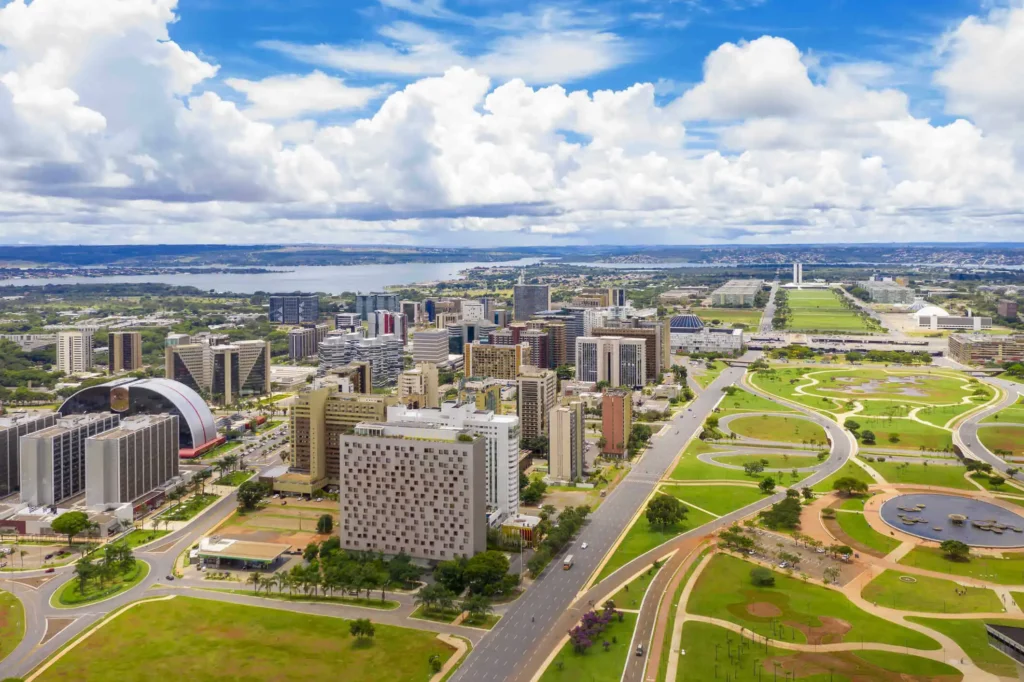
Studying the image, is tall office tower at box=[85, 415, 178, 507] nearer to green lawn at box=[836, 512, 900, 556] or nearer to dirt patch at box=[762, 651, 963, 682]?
dirt patch at box=[762, 651, 963, 682]

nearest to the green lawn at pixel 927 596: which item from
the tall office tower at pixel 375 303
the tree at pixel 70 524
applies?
the tree at pixel 70 524

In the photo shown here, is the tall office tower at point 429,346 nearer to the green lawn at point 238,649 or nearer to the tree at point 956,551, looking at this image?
the green lawn at point 238,649

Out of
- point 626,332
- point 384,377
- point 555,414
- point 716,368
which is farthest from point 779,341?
Answer: point 555,414

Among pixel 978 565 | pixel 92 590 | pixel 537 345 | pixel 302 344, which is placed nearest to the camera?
pixel 92 590

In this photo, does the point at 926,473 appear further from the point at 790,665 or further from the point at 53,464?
the point at 53,464

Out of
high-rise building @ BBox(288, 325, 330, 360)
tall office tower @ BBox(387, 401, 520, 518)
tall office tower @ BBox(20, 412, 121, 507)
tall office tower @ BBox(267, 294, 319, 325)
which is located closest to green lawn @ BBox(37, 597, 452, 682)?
tall office tower @ BBox(387, 401, 520, 518)

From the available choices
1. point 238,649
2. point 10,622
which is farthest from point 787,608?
point 10,622
